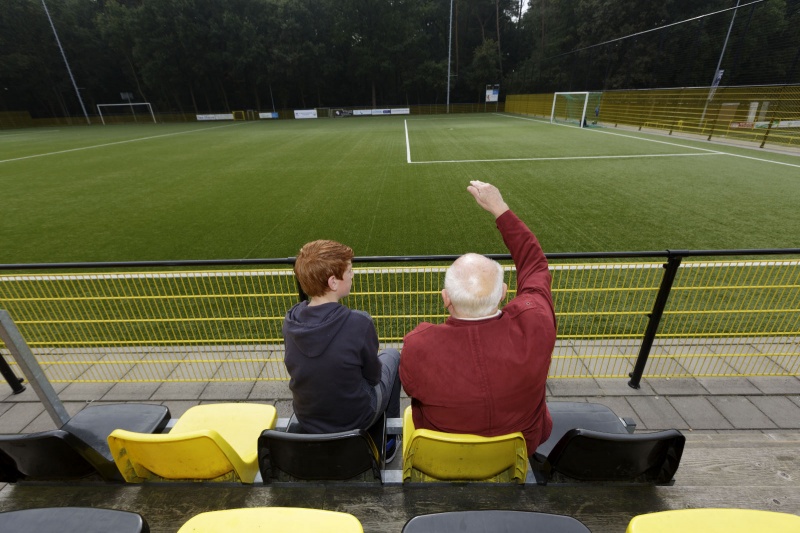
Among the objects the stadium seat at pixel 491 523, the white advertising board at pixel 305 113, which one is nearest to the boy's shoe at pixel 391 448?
the stadium seat at pixel 491 523

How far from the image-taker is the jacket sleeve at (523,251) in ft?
6.20

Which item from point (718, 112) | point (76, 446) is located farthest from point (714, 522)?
point (718, 112)

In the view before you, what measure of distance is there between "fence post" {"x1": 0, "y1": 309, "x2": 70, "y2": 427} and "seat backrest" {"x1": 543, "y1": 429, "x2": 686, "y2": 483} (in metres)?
2.95

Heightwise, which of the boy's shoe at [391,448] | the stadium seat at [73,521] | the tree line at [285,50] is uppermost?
the tree line at [285,50]

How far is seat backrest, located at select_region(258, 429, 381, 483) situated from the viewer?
1577mm

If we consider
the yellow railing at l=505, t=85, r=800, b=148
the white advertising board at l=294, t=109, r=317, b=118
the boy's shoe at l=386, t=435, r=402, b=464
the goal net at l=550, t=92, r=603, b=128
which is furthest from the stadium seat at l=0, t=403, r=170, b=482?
the white advertising board at l=294, t=109, r=317, b=118

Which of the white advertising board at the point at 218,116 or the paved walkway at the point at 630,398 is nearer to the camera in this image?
the paved walkway at the point at 630,398

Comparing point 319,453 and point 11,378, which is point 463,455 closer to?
point 319,453

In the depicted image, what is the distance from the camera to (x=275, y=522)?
127 cm

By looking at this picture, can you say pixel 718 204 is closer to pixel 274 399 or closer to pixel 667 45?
pixel 274 399

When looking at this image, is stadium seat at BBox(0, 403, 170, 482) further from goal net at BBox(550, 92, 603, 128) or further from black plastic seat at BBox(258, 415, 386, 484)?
goal net at BBox(550, 92, 603, 128)

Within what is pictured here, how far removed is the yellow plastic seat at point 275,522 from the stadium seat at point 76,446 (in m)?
0.85

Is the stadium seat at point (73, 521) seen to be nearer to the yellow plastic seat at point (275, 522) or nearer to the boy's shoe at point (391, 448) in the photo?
the yellow plastic seat at point (275, 522)

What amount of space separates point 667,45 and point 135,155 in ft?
111
